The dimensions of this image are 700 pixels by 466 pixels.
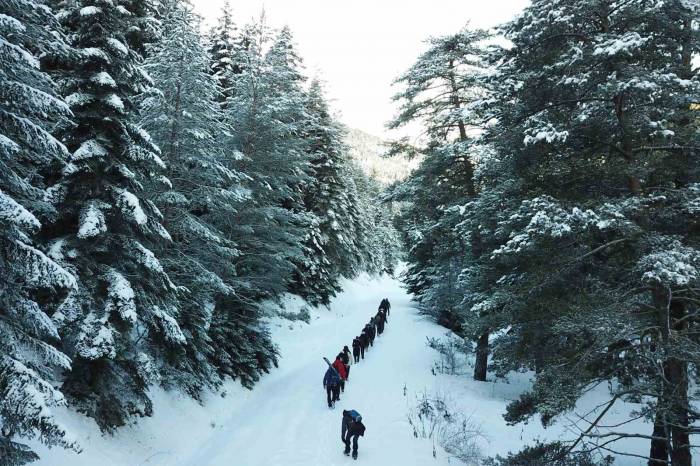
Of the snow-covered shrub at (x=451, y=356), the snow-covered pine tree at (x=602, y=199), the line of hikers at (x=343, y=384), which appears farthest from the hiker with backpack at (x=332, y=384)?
the snow-covered shrub at (x=451, y=356)

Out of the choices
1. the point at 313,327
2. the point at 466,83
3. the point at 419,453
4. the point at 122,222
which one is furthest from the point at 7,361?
the point at 313,327

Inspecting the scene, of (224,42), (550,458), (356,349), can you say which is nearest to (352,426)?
(550,458)

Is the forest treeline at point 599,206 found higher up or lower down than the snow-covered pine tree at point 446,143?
lower down

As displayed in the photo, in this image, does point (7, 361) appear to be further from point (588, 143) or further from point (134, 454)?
point (588, 143)

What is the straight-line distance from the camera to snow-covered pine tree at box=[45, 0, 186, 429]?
7.96 metres

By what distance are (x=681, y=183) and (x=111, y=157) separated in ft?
40.7

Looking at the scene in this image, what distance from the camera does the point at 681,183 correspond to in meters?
8.81

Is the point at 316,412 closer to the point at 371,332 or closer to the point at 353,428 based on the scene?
the point at 353,428

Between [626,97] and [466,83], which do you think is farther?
[466,83]

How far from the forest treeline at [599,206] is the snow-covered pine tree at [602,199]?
0.03m

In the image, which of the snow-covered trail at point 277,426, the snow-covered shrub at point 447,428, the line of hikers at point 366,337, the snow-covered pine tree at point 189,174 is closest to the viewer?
the snow-covered trail at point 277,426

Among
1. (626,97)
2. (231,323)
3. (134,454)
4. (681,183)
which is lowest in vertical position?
(134,454)

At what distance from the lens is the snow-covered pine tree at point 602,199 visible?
675 centimetres

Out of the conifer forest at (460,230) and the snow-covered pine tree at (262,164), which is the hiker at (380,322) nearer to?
the snow-covered pine tree at (262,164)
